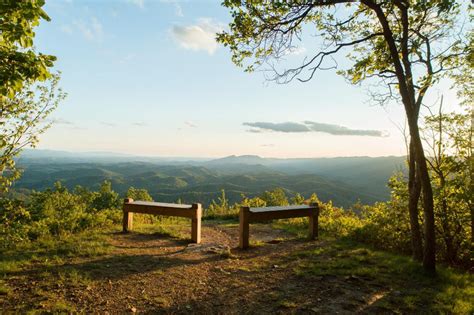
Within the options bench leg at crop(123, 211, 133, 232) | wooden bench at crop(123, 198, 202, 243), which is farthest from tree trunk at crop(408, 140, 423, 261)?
bench leg at crop(123, 211, 133, 232)

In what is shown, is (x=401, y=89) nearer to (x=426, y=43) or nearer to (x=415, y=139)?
(x=415, y=139)

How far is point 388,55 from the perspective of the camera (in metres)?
6.80

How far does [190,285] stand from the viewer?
15.7ft

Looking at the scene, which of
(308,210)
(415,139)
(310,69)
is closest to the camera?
(415,139)

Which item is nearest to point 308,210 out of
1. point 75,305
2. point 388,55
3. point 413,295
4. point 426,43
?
point 413,295

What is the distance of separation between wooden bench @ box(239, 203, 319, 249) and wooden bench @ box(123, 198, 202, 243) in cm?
120

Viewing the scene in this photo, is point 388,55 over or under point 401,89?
over

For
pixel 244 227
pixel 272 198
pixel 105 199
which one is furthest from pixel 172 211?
pixel 105 199

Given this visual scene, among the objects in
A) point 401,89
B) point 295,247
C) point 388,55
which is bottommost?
point 295,247

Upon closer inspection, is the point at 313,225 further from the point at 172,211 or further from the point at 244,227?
the point at 172,211

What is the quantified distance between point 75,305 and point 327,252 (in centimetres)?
555

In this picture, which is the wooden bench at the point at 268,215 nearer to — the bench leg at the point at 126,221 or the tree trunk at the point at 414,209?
the tree trunk at the point at 414,209

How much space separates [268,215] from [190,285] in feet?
11.2

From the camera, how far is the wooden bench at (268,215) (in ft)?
24.3
